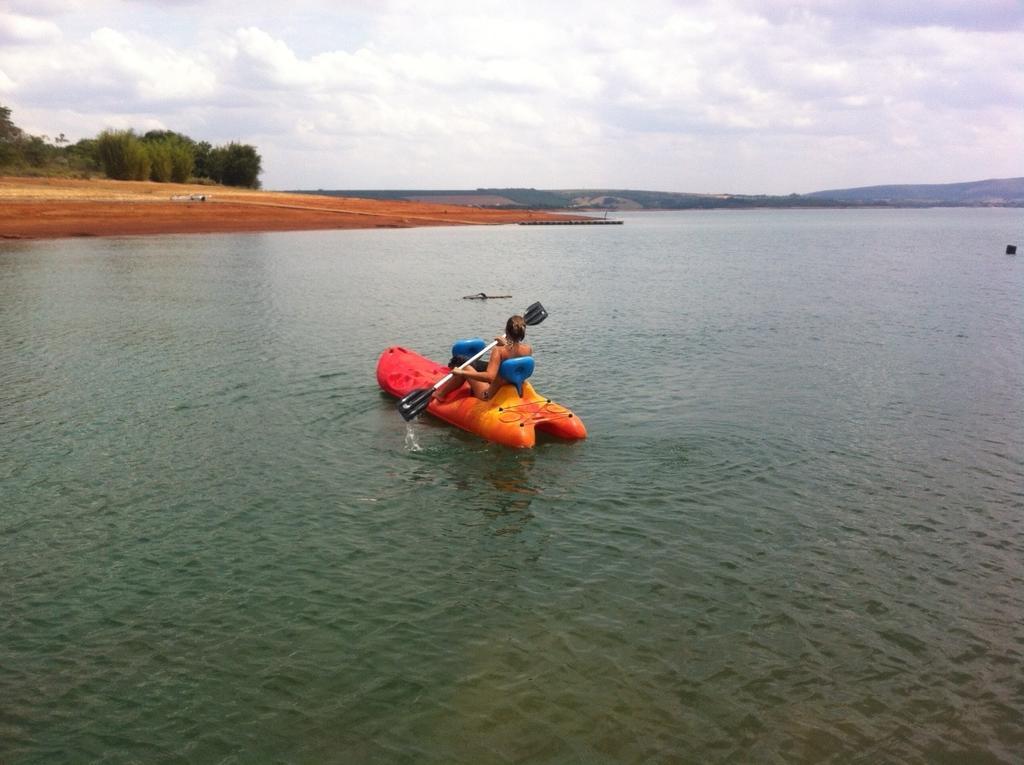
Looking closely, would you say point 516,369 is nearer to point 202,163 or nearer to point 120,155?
point 120,155

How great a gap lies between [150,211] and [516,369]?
58922 millimetres

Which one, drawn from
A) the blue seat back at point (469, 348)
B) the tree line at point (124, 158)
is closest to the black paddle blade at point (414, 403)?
the blue seat back at point (469, 348)

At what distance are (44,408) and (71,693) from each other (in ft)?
34.0

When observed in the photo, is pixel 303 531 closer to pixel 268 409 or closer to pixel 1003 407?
pixel 268 409

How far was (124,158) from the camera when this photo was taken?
3223 inches

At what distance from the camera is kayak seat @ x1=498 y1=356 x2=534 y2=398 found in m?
14.3

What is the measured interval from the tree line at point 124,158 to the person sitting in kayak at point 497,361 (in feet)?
253

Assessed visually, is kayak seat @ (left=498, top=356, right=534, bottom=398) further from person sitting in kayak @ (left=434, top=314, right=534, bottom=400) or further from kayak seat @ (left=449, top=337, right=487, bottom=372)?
kayak seat @ (left=449, top=337, right=487, bottom=372)

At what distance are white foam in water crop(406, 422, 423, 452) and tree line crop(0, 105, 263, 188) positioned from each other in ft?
251

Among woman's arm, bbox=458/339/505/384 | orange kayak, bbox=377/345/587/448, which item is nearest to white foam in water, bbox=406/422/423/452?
orange kayak, bbox=377/345/587/448

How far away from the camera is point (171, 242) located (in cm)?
5462

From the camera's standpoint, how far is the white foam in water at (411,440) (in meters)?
14.4

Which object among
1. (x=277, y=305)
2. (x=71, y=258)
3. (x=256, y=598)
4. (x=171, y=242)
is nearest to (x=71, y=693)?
(x=256, y=598)

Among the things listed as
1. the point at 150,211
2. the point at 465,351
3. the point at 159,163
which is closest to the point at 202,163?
the point at 159,163
